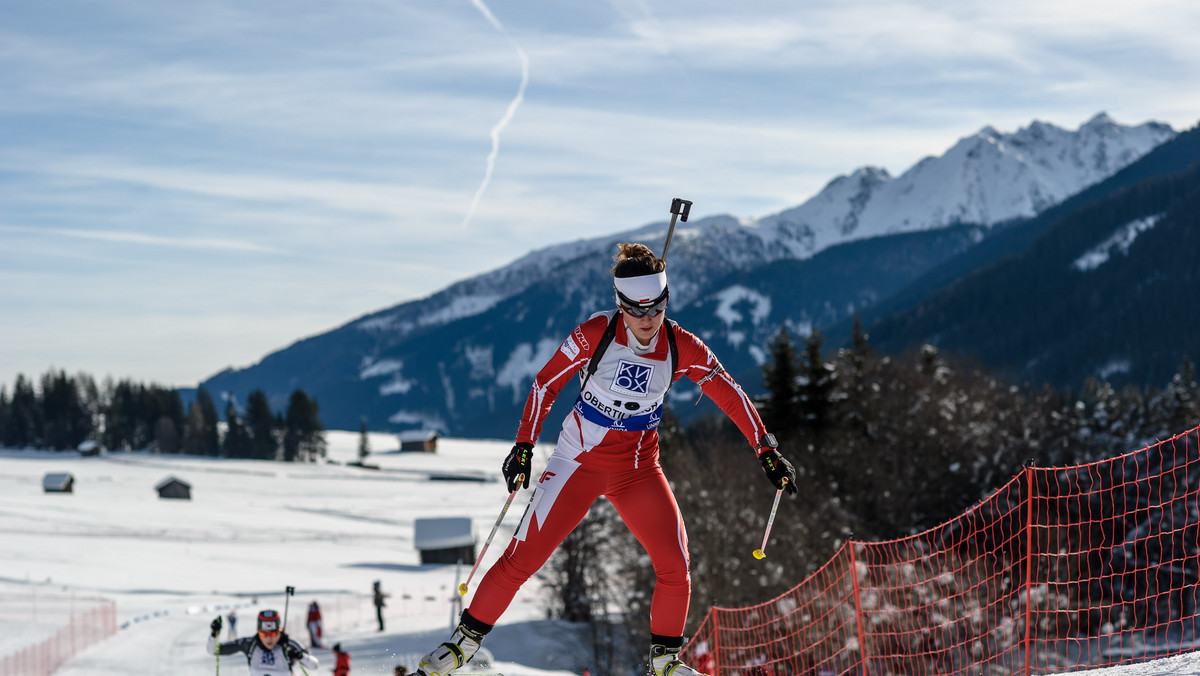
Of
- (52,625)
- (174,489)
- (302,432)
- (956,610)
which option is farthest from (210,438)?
(956,610)

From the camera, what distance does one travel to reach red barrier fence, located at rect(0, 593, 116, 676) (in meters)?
24.2

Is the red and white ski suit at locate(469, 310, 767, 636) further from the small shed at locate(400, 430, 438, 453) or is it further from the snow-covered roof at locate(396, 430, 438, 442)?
the snow-covered roof at locate(396, 430, 438, 442)

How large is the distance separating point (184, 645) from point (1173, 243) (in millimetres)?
196494

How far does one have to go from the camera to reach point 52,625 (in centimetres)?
3111

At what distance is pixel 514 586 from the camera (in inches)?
234

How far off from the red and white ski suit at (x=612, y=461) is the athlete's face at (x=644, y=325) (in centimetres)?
8

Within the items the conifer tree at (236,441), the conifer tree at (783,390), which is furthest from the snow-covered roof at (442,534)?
the conifer tree at (236,441)

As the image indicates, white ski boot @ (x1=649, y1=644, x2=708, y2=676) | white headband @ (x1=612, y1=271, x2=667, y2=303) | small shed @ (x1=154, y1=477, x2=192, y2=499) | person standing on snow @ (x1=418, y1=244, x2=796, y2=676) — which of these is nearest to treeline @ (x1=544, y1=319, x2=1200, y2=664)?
white ski boot @ (x1=649, y1=644, x2=708, y2=676)

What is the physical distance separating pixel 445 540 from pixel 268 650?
55696 millimetres

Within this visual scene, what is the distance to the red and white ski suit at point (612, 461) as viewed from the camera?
6051 millimetres

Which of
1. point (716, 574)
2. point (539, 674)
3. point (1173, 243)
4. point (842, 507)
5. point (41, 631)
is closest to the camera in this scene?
point (539, 674)

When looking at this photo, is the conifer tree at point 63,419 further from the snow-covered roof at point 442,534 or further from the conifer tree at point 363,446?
the snow-covered roof at point 442,534

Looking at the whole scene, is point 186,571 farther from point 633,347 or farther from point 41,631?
point 633,347

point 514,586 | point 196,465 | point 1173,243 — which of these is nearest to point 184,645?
point 514,586
